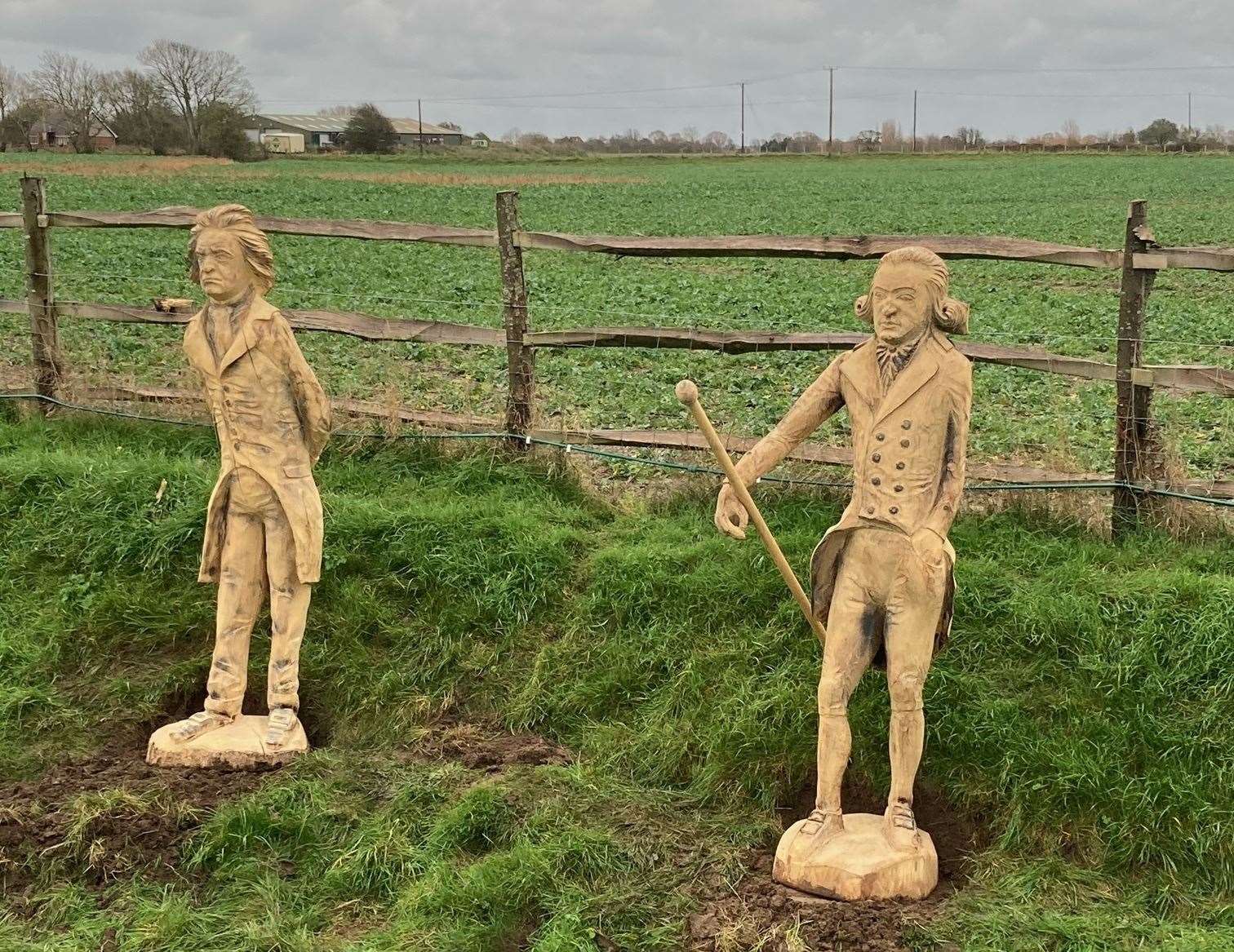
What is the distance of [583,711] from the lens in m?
5.50

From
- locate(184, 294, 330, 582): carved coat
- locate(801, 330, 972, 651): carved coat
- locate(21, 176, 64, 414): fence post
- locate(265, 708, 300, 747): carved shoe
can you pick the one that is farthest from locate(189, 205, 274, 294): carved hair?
locate(21, 176, 64, 414): fence post

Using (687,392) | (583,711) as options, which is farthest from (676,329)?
(687,392)

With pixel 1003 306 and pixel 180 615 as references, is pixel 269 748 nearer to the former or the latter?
pixel 180 615

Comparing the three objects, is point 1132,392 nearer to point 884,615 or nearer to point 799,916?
point 884,615

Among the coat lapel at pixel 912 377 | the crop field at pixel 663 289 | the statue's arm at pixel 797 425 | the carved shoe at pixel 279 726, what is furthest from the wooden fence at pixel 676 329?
the carved shoe at pixel 279 726

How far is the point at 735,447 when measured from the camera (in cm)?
711

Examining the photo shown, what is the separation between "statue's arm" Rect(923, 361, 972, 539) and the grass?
1058mm

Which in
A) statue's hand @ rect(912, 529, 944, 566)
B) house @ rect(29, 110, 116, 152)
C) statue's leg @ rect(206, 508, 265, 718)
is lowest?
statue's leg @ rect(206, 508, 265, 718)

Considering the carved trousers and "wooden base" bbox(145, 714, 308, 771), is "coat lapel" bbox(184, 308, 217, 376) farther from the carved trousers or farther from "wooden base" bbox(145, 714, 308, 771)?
"wooden base" bbox(145, 714, 308, 771)

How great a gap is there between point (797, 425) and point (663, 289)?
11.9m

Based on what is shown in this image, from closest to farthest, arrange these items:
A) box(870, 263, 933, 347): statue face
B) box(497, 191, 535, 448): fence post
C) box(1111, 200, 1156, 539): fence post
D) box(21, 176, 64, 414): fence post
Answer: box(870, 263, 933, 347): statue face → box(1111, 200, 1156, 539): fence post → box(497, 191, 535, 448): fence post → box(21, 176, 64, 414): fence post

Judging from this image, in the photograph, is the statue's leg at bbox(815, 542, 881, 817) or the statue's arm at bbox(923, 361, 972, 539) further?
the statue's leg at bbox(815, 542, 881, 817)

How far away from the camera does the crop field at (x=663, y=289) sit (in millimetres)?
→ 9031

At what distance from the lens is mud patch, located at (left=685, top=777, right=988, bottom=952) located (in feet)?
13.3
